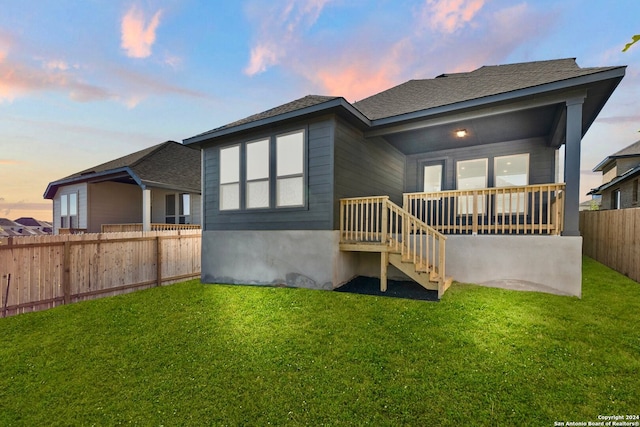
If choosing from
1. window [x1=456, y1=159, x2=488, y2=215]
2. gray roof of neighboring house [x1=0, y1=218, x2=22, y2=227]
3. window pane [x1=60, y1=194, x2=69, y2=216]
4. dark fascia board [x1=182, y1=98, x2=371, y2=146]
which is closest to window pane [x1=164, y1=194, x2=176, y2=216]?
window pane [x1=60, y1=194, x2=69, y2=216]

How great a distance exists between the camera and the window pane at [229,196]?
802 cm

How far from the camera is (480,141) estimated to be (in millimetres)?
8508

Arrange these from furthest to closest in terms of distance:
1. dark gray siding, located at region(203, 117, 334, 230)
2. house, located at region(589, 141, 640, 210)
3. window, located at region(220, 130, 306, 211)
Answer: house, located at region(589, 141, 640, 210), window, located at region(220, 130, 306, 211), dark gray siding, located at region(203, 117, 334, 230)

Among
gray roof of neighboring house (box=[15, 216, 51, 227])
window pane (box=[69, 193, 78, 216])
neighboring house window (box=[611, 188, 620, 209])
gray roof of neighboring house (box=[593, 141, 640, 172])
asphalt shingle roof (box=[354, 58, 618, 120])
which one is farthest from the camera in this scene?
gray roof of neighboring house (box=[15, 216, 51, 227])

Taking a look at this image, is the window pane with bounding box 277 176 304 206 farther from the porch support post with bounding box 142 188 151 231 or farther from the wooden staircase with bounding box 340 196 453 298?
the porch support post with bounding box 142 188 151 231

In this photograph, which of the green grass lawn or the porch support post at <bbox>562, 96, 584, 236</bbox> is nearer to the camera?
the green grass lawn

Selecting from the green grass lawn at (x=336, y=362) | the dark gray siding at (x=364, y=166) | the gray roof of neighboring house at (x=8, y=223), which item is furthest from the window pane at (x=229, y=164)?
the gray roof of neighboring house at (x=8, y=223)

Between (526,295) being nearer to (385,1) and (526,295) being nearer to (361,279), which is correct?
(361,279)

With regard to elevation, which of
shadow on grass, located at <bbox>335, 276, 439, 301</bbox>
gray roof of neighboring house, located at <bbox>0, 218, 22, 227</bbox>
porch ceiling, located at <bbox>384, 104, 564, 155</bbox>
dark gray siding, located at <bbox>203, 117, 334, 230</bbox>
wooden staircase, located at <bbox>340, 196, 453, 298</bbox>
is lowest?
shadow on grass, located at <bbox>335, 276, 439, 301</bbox>

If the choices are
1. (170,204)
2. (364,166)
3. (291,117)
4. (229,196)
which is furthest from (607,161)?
(170,204)

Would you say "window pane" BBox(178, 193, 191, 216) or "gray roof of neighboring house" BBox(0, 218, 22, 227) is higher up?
"window pane" BBox(178, 193, 191, 216)

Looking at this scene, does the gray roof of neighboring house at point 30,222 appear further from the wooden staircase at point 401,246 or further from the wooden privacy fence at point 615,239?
the wooden privacy fence at point 615,239

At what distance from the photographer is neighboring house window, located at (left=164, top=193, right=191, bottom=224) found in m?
14.9

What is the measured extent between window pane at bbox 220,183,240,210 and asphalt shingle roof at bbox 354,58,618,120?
438cm
